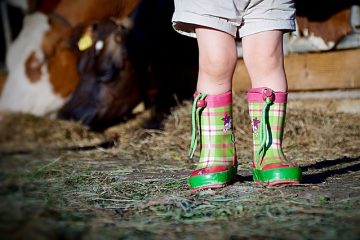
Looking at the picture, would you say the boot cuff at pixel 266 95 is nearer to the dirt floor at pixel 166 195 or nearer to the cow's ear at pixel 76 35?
the dirt floor at pixel 166 195

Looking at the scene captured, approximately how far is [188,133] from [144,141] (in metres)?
0.21

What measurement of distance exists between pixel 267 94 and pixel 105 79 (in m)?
1.62

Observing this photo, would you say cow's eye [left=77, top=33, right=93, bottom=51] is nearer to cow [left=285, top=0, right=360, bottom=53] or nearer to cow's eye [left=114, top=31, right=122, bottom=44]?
cow's eye [left=114, top=31, right=122, bottom=44]

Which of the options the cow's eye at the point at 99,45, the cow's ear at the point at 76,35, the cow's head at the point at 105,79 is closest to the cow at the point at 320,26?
the cow's head at the point at 105,79

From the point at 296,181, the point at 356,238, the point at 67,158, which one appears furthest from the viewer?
the point at 67,158

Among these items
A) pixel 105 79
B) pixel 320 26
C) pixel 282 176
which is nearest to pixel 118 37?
pixel 105 79

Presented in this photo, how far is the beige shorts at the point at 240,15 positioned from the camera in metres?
1.27

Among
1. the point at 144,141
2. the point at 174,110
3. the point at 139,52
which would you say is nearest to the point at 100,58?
the point at 139,52

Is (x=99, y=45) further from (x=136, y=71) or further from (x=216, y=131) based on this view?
(x=216, y=131)

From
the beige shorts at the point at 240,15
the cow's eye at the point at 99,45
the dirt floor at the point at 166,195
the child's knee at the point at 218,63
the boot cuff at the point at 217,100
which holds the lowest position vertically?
the dirt floor at the point at 166,195

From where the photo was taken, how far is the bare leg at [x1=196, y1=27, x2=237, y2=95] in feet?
4.18

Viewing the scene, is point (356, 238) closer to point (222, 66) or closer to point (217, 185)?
point (217, 185)

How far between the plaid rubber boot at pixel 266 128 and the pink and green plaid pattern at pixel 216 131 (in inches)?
2.6

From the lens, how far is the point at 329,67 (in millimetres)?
2504
